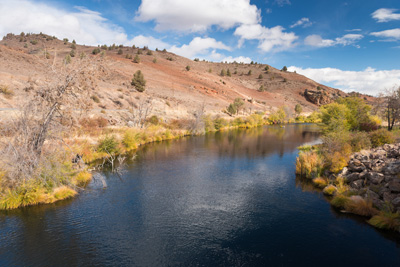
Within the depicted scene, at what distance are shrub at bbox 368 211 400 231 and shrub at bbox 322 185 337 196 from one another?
4.60 metres

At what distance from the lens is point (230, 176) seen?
25344 mm

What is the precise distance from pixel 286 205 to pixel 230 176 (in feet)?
25.1

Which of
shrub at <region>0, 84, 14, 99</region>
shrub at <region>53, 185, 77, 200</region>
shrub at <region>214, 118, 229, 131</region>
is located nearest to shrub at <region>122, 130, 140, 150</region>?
shrub at <region>53, 185, 77, 200</region>

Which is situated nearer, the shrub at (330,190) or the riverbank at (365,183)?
the riverbank at (365,183)

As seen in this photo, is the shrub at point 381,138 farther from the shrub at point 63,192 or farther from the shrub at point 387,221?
the shrub at point 63,192

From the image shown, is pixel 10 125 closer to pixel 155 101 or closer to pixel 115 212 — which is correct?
pixel 115 212

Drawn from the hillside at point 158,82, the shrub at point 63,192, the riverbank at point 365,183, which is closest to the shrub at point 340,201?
the riverbank at point 365,183

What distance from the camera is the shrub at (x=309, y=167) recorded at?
A: 24.7 metres

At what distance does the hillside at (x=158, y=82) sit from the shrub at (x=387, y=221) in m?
19.8

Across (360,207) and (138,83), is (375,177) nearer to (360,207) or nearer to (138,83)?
(360,207)

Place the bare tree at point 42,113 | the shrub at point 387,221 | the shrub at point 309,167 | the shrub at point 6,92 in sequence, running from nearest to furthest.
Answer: the shrub at point 387,221 → the bare tree at point 42,113 → the shrub at point 309,167 → the shrub at point 6,92

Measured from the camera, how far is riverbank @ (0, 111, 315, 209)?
17.1 m

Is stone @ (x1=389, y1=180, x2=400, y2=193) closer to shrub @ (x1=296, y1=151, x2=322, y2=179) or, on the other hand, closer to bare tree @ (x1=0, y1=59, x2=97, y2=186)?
shrub @ (x1=296, y1=151, x2=322, y2=179)

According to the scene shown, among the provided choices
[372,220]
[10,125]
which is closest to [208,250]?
[372,220]
